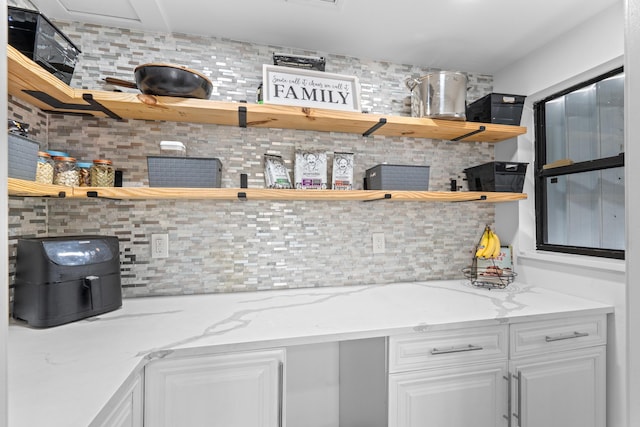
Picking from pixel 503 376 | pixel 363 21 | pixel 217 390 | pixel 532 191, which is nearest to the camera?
pixel 217 390

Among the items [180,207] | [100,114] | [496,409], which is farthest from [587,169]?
[100,114]

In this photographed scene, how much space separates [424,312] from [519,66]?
5.54 ft

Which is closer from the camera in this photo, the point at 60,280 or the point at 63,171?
the point at 60,280

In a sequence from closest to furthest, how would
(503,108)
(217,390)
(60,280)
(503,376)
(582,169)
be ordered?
1. (217,390)
2. (60,280)
3. (503,376)
4. (582,169)
5. (503,108)

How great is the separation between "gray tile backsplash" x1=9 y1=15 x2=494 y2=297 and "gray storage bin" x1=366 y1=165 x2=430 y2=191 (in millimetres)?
231

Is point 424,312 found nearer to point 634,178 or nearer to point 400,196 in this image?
point 400,196

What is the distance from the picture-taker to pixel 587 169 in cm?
172

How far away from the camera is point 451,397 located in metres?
1.32

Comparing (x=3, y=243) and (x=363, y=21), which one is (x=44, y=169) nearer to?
(x=3, y=243)

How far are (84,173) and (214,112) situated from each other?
2.14 ft

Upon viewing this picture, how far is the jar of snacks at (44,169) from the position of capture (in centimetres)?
129

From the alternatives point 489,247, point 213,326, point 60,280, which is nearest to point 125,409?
point 213,326

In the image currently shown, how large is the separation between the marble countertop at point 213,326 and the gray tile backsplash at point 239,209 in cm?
15

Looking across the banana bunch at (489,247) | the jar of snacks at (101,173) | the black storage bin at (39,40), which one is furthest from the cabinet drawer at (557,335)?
the black storage bin at (39,40)
